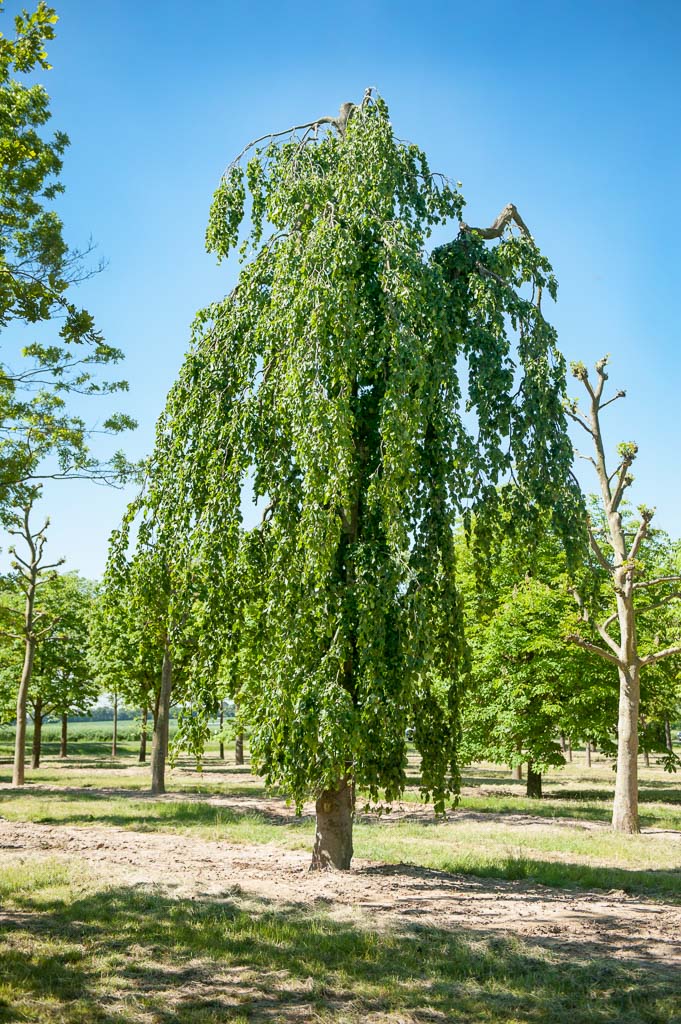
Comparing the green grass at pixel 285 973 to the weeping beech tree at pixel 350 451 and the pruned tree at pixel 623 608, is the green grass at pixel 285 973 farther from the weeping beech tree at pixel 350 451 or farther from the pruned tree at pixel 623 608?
the pruned tree at pixel 623 608

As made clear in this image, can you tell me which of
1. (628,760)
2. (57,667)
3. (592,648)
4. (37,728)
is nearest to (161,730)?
(592,648)

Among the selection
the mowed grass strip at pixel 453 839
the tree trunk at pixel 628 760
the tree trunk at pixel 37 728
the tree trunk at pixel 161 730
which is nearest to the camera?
the mowed grass strip at pixel 453 839

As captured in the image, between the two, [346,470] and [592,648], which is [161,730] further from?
[346,470]

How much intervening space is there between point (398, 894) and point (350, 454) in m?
→ 4.51

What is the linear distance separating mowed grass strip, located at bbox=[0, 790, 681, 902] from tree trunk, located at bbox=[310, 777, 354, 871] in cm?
132

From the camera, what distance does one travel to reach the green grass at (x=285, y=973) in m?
4.94

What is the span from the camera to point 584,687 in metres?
18.9

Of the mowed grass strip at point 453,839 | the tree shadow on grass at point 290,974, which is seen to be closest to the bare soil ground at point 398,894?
the tree shadow on grass at point 290,974

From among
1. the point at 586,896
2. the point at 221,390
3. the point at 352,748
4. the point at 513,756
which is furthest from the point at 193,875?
the point at 513,756

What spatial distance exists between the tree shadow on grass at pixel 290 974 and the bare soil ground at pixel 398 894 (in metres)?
0.40

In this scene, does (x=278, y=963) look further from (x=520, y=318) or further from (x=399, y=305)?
(x=520, y=318)

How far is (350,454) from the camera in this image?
23.3 ft

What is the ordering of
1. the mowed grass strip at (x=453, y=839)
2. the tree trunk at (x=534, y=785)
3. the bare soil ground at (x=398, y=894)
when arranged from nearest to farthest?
the bare soil ground at (x=398, y=894) → the mowed grass strip at (x=453, y=839) → the tree trunk at (x=534, y=785)

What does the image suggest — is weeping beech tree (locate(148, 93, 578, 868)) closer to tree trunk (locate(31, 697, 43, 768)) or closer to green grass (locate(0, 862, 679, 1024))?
green grass (locate(0, 862, 679, 1024))
